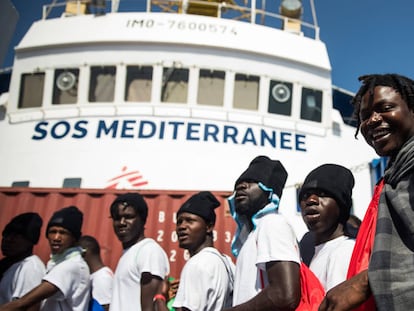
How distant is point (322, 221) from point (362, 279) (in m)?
0.97

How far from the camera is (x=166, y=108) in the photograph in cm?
821

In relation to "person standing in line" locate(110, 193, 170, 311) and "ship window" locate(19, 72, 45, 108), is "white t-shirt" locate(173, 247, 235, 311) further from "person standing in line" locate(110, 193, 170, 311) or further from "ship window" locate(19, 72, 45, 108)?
"ship window" locate(19, 72, 45, 108)

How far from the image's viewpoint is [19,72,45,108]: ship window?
8.53 meters

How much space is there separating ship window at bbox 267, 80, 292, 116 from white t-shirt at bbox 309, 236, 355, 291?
255 inches

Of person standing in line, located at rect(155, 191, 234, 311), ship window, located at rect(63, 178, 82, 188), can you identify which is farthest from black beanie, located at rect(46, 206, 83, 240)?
ship window, located at rect(63, 178, 82, 188)

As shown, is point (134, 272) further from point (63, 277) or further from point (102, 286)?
point (102, 286)

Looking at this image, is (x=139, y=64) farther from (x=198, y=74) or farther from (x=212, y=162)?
(x=212, y=162)

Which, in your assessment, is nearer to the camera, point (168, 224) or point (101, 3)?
point (168, 224)

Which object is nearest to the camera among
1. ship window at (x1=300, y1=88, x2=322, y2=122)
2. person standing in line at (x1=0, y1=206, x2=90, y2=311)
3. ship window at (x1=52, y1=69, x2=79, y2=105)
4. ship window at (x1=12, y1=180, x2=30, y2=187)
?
person standing in line at (x1=0, y1=206, x2=90, y2=311)

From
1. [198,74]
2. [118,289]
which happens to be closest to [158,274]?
[118,289]

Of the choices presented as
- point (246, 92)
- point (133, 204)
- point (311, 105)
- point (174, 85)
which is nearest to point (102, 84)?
point (174, 85)

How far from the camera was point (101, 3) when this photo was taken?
A: 31.0 ft

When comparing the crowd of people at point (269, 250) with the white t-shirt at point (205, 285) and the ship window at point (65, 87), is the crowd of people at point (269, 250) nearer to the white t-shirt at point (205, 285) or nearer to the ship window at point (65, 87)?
the white t-shirt at point (205, 285)

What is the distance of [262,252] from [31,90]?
308 inches
